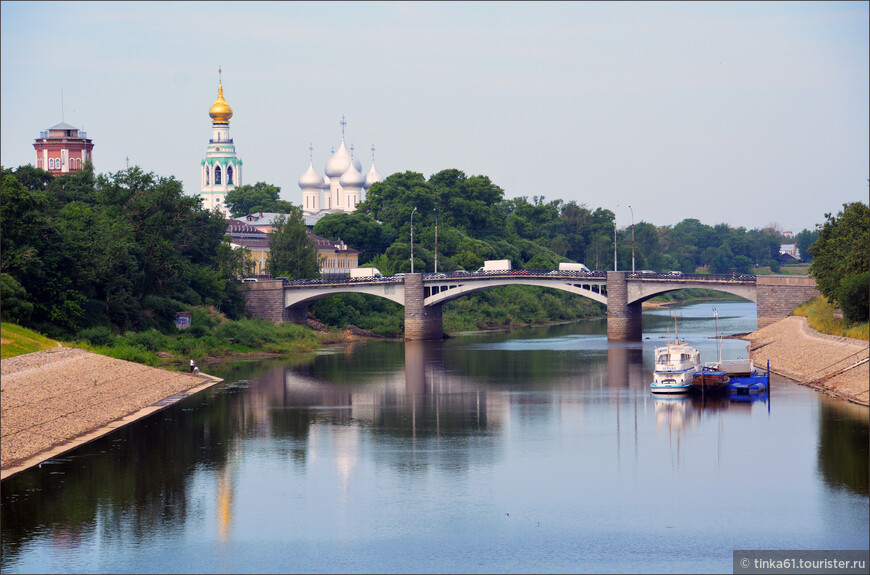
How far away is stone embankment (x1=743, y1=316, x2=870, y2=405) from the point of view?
193ft

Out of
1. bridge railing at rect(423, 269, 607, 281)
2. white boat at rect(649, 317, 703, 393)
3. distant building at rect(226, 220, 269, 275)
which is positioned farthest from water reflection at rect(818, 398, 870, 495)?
distant building at rect(226, 220, 269, 275)

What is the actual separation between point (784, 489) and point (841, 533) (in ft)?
18.3

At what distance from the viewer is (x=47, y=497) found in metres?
37.8

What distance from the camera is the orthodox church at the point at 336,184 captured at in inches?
7574

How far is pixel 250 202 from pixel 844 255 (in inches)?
4810

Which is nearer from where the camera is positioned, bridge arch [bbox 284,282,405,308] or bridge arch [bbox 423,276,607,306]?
bridge arch [bbox 423,276,607,306]

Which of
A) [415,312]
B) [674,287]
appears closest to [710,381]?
[674,287]

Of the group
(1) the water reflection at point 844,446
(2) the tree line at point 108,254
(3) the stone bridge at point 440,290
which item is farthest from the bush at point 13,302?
(3) the stone bridge at point 440,290

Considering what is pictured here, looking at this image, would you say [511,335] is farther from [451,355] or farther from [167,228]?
[167,228]

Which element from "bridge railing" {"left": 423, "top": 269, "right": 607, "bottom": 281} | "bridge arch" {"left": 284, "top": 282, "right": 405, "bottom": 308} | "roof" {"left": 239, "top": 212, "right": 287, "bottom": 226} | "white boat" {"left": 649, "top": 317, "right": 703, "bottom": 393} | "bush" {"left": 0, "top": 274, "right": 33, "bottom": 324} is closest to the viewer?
"white boat" {"left": 649, "top": 317, "right": 703, "bottom": 393}

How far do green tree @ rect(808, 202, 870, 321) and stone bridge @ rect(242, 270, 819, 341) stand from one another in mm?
17029

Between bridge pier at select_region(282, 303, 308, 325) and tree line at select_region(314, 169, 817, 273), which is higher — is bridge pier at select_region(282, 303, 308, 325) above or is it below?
below

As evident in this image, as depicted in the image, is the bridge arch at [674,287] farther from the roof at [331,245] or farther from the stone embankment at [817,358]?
the roof at [331,245]

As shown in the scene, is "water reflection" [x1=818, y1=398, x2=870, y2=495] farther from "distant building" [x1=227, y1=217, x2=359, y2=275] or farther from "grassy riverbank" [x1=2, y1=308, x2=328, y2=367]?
"distant building" [x1=227, y1=217, x2=359, y2=275]
